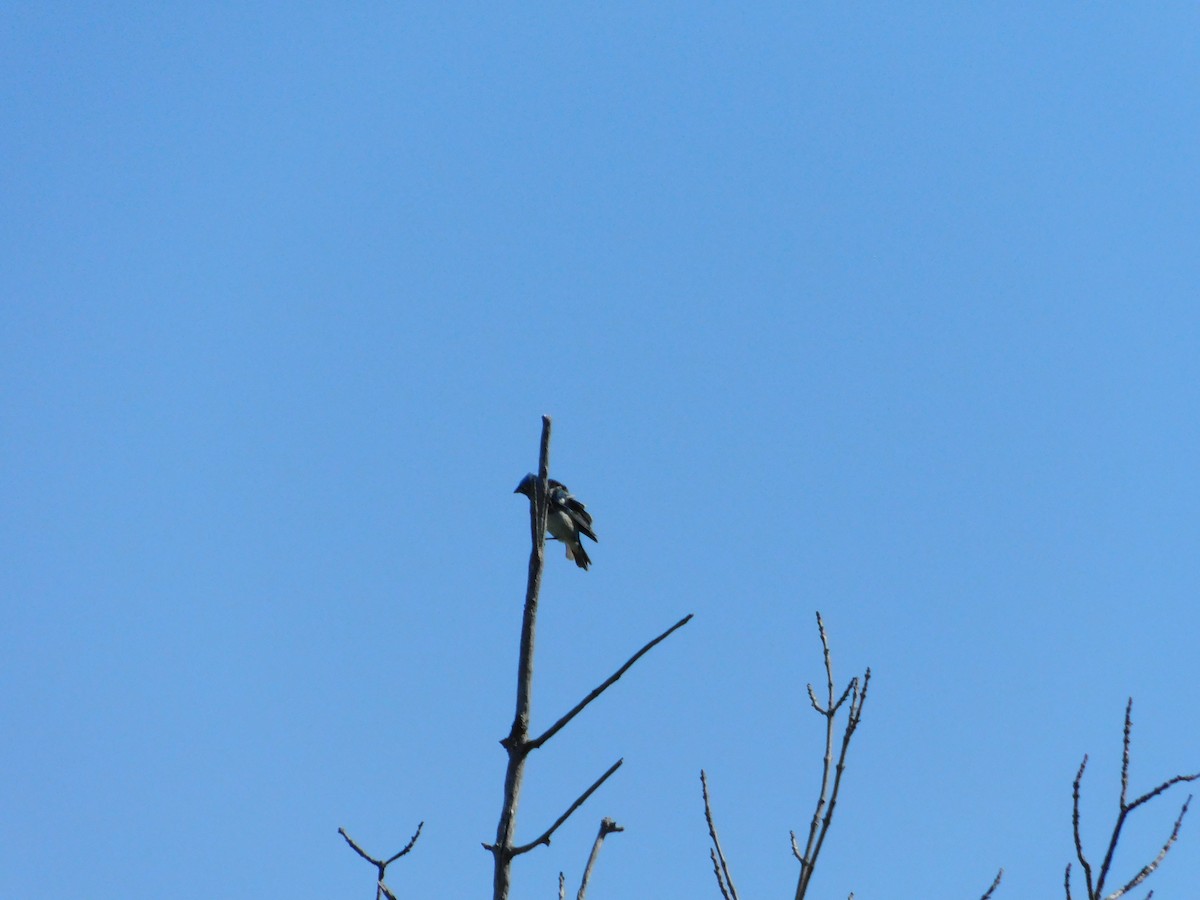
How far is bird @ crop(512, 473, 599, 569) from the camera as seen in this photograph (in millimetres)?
13125

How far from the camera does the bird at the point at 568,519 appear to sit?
43.1 ft

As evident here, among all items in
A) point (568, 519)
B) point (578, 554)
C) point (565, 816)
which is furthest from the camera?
point (578, 554)

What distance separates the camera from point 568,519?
519 inches

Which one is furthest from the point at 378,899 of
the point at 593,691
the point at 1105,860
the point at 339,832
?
the point at 1105,860

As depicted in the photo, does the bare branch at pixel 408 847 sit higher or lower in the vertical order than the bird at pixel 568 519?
lower

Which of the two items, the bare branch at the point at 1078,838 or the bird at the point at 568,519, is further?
the bird at the point at 568,519

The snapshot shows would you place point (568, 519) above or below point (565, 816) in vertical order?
above

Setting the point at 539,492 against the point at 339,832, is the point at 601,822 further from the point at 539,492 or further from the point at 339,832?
the point at 339,832

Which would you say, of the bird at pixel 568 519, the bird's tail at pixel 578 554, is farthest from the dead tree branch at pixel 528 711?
the bird's tail at pixel 578 554

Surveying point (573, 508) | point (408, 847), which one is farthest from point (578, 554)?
point (408, 847)

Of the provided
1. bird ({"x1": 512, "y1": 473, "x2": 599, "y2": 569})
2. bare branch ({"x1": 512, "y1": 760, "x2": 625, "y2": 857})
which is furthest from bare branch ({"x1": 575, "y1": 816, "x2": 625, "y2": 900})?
bird ({"x1": 512, "y1": 473, "x2": 599, "y2": 569})

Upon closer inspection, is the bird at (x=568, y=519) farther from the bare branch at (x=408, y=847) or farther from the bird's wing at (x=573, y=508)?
the bare branch at (x=408, y=847)

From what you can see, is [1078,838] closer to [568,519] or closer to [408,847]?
[408,847]

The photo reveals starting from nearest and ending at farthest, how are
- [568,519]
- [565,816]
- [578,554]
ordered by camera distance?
1. [565,816]
2. [568,519]
3. [578,554]
